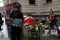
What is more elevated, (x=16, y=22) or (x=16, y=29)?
(x=16, y=22)

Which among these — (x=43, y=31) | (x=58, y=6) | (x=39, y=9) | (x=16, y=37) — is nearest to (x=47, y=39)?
(x=43, y=31)

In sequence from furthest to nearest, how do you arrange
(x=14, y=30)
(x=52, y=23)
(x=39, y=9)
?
1. (x=39, y=9)
2. (x=52, y=23)
3. (x=14, y=30)

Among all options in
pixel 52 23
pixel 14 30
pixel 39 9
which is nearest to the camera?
pixel 14 30

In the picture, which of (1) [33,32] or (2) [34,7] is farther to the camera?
(2) [34,7]

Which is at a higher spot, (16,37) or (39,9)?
(16,37)

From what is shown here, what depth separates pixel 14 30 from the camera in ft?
40.5

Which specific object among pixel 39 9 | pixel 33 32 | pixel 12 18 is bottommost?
pixel 39 9

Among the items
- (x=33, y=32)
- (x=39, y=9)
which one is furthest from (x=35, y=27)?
(x=39, y=9)

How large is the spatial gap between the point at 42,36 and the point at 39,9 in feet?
66.3

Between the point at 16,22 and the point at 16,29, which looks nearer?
the point at 16,29

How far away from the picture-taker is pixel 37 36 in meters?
13.7

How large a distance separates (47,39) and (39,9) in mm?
20787

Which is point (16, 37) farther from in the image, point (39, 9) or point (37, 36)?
point (39, 9)

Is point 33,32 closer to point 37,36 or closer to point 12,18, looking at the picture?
point 37,36
